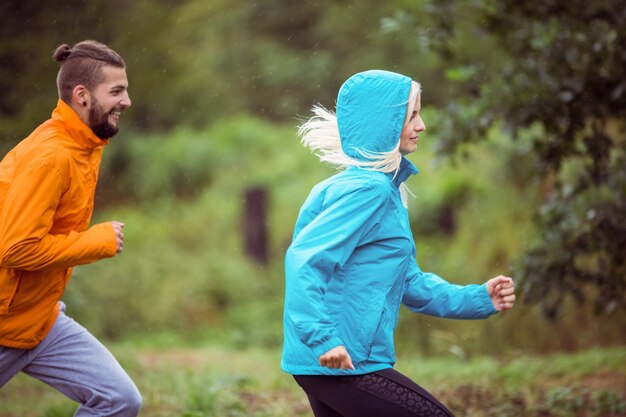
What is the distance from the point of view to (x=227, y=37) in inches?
1164

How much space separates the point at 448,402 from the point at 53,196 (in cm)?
367

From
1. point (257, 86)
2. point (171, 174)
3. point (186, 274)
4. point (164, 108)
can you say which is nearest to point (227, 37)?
point (257, 86)

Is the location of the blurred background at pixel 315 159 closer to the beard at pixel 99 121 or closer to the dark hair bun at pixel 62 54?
the beard at pixel 99 121

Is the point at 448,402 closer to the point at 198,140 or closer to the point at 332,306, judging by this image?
the point at 332,306

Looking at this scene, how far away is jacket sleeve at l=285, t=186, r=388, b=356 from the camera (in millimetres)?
2930

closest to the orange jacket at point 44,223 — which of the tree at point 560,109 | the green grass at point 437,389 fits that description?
the green grass at point 437,389

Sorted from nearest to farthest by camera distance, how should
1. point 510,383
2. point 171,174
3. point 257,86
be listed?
point 510,383
point 171,174
point 257,86

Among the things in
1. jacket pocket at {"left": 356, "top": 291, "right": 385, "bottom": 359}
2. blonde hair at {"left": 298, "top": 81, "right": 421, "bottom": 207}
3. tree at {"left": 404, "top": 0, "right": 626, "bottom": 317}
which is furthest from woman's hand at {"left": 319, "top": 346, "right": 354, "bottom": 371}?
tree at {"left": 404, "top": 0, "right": 626, "bottom": 317}

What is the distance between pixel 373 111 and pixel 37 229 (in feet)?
4.44

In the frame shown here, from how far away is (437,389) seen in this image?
6.68 m

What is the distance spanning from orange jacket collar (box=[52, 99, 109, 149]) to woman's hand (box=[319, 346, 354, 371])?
1.48 m

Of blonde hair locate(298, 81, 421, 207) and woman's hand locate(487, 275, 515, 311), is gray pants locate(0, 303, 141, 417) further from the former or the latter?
woman's hand locate(487, 275, 515, 311)

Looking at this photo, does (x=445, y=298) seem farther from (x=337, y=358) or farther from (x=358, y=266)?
(x=337, y=358)

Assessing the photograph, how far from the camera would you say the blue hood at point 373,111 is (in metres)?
3.31
